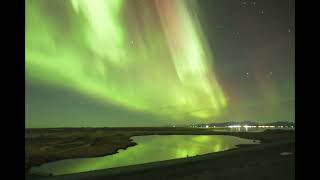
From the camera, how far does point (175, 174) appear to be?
22.2 meters
